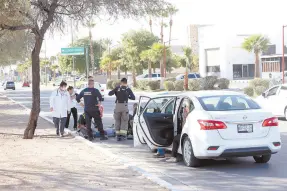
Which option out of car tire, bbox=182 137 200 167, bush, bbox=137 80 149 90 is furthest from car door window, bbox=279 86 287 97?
bush, bbox=137 80 149 90

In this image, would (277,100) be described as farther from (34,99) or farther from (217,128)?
(217,128)

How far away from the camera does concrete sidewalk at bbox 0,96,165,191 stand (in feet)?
26.5

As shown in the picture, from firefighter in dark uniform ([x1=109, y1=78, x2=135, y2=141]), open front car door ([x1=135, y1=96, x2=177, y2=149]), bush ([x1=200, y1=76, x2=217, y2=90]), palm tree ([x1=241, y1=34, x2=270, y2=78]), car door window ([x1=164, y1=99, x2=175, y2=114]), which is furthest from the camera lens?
palm tree ([x1=241, y1=34, x2=270, y2=78])

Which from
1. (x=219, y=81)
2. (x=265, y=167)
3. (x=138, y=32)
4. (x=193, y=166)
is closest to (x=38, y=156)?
(x=193, y=166)

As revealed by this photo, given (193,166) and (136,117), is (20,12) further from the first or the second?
(193,166)

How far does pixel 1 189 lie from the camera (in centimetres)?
769

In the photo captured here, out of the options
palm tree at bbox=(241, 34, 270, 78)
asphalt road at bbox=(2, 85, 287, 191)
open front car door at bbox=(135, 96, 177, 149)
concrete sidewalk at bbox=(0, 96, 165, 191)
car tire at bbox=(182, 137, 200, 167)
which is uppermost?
palm tree at bbox=(241, 34, 270, 78)

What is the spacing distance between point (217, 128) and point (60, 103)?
7.25m

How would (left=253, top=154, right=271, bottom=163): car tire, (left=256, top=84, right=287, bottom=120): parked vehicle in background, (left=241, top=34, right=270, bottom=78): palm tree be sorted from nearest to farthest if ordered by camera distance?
1. (left=253, top=154, right=271, bottom=163): car tire
2. (left=256, top=84, right=287, bottom=120): parked vehicle in background
3. (left=241, top=34, right=270, bottom=78): palm tree

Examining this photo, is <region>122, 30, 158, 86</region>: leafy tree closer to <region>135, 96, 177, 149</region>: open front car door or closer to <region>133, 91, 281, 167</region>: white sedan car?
<region>135, 96, 177, 149</region>: open front car door

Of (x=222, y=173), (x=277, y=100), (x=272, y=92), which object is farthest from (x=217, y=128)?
(x=272, y=92)

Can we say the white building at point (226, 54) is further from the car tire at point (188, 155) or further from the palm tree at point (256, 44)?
the car tire at point (188, 155)

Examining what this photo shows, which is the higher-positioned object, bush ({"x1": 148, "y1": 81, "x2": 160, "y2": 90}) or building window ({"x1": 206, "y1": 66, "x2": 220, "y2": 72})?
building window ({"x1": 206, "y1": 66, "x2": 220, "y2": 72})

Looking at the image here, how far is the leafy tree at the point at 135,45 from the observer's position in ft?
222
